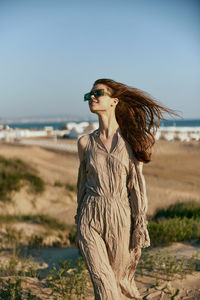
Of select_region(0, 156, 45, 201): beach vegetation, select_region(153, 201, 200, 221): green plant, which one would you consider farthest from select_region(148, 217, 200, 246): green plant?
select_region(0, 156, 45, 201): beach vegetation

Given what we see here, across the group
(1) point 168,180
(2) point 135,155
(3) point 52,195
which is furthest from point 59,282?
(1) point 168,180

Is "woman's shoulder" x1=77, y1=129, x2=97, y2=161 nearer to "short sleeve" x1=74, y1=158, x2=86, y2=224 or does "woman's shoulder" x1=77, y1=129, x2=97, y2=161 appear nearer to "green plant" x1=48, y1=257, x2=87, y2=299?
"short sleeve" x1=74, y1=158, x2=86, y2=224

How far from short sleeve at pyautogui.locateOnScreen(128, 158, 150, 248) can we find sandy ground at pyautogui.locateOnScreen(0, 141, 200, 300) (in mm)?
1420

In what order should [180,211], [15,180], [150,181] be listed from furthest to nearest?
[150,181]
[15,180]
[180,211]

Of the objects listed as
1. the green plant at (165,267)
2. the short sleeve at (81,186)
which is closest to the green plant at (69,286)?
the green plant at (165,267)

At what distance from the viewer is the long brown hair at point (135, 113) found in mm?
3127

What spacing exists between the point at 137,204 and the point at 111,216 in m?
0.28

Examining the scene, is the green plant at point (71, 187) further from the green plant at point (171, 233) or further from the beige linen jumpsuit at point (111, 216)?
the beige linen jumpsuit at point (111, 216)

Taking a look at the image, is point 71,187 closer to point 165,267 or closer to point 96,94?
point 165,267

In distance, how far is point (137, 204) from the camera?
3047mm

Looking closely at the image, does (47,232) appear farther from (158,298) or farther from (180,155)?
(180,155)

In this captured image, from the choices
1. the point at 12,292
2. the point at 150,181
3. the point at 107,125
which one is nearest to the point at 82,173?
the point at 107,125

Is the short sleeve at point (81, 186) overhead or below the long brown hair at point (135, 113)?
below

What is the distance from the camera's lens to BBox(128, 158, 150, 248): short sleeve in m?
3.02
